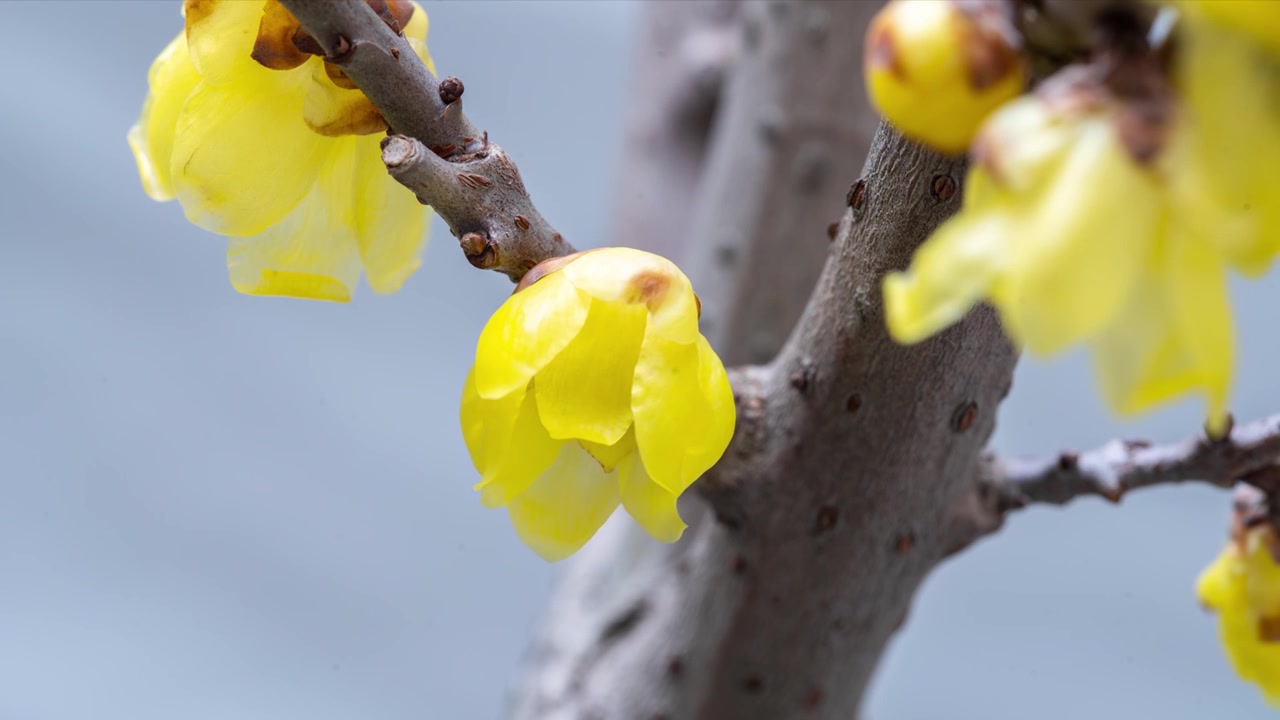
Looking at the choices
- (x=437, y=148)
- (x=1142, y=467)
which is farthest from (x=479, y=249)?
(x=1142, y=467)

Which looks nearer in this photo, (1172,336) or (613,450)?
(1172,336)

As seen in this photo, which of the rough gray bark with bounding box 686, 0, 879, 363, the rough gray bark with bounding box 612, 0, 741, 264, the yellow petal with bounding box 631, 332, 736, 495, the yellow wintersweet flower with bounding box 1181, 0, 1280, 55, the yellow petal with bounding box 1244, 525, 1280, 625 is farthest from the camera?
the rough gray bark with bounding box 612, 0, 741, 264

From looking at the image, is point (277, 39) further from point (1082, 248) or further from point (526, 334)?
point (1082, 248)

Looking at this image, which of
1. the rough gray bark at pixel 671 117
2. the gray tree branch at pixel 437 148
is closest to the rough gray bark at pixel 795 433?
the gray tree branch at pixel 437 148

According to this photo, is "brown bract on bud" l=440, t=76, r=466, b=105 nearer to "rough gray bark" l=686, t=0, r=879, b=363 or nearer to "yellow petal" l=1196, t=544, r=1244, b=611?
"yellow petal" l=1196, t=544, r=1244, b=611

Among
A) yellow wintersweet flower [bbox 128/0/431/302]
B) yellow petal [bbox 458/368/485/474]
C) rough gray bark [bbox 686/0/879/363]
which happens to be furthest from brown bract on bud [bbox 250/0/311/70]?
rough gray bark [bbox 686/0/879/363]

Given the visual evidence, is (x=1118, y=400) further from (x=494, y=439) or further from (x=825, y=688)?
(x=825, y=688)

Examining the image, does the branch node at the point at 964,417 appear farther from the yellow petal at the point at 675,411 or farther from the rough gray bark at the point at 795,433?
the yellow petal at the point at 675,411
